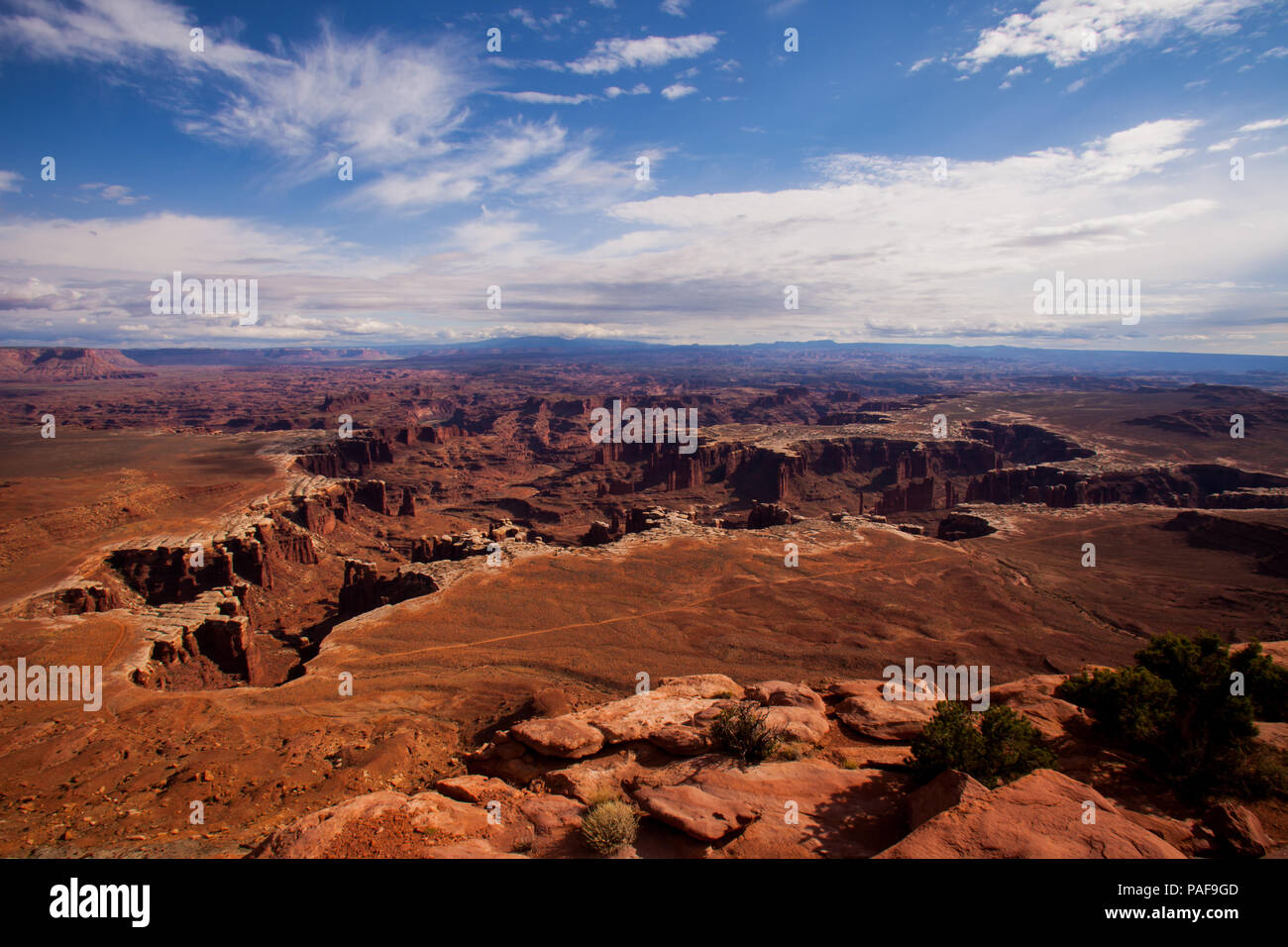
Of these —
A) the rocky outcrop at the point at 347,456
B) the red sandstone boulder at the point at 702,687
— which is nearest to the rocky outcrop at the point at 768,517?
the red sandstone boulder at the point at 702,687

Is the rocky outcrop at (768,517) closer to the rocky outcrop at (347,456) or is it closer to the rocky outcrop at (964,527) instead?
the rocky outcrop at (964,527)

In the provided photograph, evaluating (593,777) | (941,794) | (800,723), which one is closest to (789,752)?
(800,723)

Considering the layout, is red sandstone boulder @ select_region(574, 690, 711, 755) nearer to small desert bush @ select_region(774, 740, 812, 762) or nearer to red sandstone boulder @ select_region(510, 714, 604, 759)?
red sandstone boulder @ select_region(510, 714, 604, 759)

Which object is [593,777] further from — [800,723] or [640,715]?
[800,723]

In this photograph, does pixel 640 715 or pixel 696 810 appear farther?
pixel 640 715

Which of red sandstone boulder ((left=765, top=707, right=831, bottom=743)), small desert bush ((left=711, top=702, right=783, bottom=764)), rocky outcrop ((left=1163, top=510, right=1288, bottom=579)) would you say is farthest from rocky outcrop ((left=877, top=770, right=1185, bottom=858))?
rocky outcrop ((left=1163, top=510, right=1288, bottom=579))

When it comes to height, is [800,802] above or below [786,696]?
above
